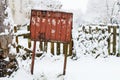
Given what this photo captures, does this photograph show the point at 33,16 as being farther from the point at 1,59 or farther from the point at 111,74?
the point at 111,74

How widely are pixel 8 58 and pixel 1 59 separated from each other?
150mm

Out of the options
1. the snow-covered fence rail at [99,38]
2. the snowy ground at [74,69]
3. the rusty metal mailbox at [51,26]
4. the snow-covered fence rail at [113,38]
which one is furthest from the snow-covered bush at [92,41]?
the rusty metal mailbox at [51,26]

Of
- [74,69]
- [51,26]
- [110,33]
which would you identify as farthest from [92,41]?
[51,26]

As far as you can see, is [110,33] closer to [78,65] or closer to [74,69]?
[78,65]

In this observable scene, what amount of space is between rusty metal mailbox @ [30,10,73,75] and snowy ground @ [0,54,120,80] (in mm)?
439

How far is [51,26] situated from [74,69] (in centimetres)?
149

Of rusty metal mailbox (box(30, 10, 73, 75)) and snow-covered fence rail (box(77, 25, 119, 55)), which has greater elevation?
rusty metal mailbox (box(30, 10, 73, 75))

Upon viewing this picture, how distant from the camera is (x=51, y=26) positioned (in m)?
7.47

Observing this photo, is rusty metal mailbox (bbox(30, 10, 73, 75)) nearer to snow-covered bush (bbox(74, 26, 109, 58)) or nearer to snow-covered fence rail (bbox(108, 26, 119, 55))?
snow-covered bush (bbox(74, 26, 109, 58))

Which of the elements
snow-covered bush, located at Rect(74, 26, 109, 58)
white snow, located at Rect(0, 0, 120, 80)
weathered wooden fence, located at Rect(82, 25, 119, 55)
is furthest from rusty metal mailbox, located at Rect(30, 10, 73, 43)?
weathered wooden fence, located at Rect(82, 25, 119, 55)

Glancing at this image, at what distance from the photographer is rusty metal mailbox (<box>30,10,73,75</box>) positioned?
7.36 metres

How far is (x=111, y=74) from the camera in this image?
8.02 metres

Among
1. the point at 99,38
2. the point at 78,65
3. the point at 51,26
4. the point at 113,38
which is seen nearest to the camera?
the point at 51,26

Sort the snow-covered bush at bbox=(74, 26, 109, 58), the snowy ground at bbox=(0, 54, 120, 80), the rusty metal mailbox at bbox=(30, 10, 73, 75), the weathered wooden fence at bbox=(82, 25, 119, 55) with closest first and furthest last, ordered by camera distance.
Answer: the snowy ground at bbox=(0, 54, 120, 80)
the rusty metal mailbox at bbox=(30, 10, 73, 75)
the snow-covered bush at bbox=(74, 26, 109, 58)
the weathered wooden fence at bbox=(82, 25, 119, 55)
